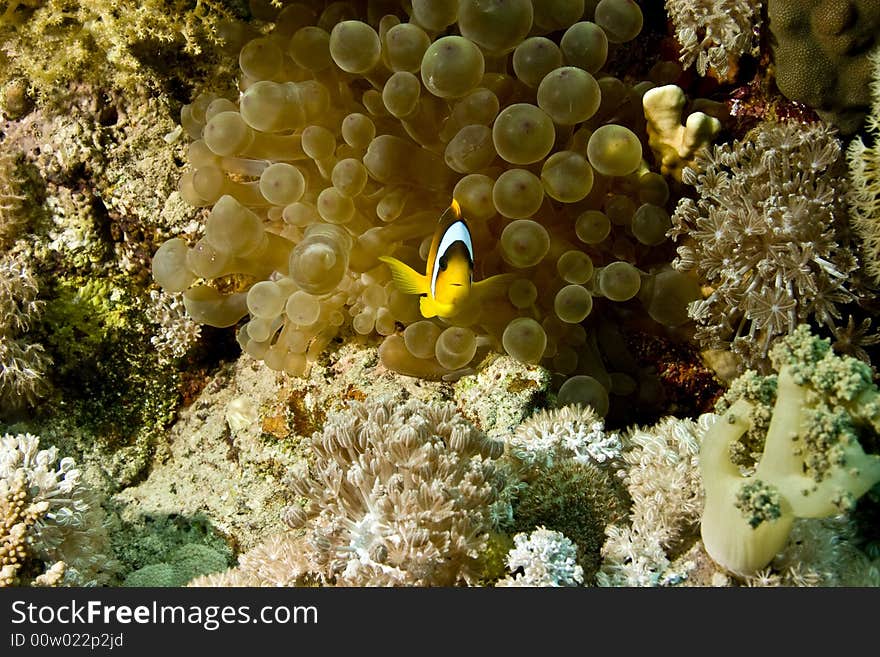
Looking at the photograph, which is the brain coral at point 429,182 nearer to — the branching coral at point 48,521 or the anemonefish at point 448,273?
the anemonefish at point 448,273

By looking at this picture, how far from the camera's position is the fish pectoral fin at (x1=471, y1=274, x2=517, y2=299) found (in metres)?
2.61

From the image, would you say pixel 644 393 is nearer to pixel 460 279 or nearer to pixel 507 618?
pixel 460 279

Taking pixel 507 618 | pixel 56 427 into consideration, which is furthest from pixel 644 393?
pixel 56 427

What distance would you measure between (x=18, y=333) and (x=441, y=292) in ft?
7.18

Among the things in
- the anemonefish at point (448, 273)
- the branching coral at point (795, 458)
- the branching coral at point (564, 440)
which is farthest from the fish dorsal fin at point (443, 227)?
the branching coral at point (795, 458)

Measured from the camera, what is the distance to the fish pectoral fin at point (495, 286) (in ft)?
8.57

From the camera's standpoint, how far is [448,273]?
2289 millimetres

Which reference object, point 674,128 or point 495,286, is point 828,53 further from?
point 495,286

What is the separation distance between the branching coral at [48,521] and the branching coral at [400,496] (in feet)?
3.32

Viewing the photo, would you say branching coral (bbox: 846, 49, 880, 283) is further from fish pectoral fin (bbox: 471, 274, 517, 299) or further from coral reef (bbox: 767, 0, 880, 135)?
fish pectoral fin (bbox: 471, 274, 517, 299)

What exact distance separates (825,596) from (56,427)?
3.34 meters

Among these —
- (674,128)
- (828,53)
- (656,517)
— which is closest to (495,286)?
(674,128)

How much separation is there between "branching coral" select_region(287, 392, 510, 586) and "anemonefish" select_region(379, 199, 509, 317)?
374mm

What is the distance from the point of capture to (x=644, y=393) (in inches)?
117
